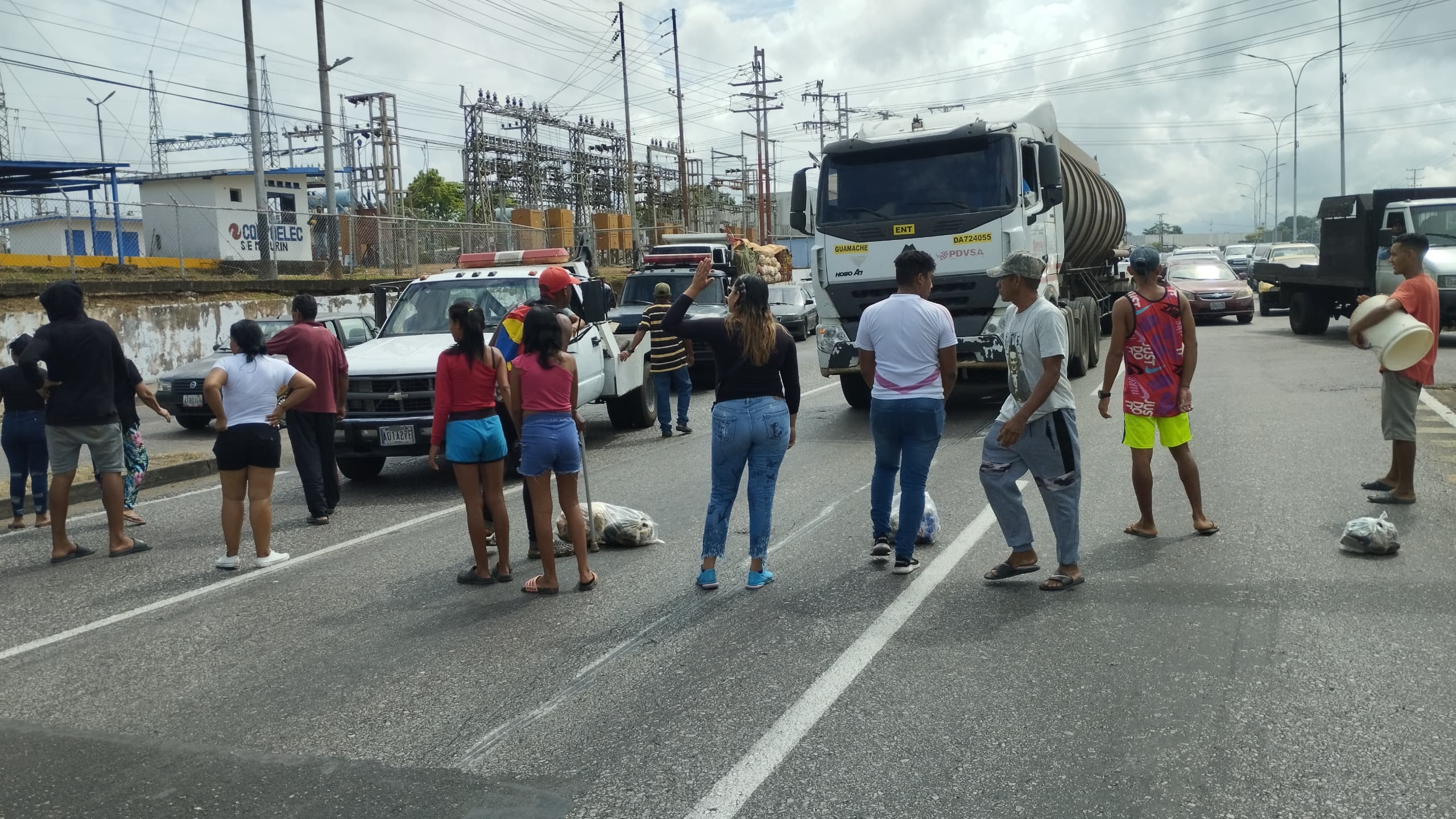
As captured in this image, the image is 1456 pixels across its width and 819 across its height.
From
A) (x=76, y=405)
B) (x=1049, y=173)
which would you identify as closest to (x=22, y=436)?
(x=76, y=405)

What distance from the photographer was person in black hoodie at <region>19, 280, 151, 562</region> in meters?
8.69

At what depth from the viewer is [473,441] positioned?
749 centimetres

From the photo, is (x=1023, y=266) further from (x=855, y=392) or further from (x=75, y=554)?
(x=855, y=392)

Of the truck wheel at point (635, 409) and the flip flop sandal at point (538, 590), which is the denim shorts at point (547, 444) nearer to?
the flip flop sandal at point (538, 590)

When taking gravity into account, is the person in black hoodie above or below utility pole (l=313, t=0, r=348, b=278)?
below

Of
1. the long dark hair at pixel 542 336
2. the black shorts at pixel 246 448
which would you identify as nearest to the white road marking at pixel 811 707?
the long dark hair at pixel 542 336

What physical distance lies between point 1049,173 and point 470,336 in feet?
29.1

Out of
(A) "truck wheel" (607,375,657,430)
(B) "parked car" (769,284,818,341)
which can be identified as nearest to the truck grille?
(A) "truck wheel" (607,375,657,430)

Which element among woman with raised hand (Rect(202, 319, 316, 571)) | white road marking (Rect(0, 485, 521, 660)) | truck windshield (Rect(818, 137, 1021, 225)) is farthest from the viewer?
truck windshield (Rect(818, 137, 1021, 225))

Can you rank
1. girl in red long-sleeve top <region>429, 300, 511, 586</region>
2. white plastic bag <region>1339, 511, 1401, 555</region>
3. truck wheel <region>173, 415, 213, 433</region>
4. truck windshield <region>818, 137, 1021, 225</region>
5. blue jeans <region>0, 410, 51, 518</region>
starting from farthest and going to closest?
truck wheel <region>173, 415, 213, 433</region>, truck windshield <region>818, 137, 1021, 225</region>, blue jeans <region>0, 410, 51, 518</region>, girl in red long-sleeve top <region>429, 300, 511, 586</region>, white plastic bag <region>1339, 511, 1401, 555</region>

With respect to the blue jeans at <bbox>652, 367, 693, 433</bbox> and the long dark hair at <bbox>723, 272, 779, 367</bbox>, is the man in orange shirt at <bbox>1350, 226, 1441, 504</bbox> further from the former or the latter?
the blue jeans at <bbox>652, 367, 693, 433</bbox>

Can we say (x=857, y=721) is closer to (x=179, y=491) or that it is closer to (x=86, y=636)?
(x=86, y=636)

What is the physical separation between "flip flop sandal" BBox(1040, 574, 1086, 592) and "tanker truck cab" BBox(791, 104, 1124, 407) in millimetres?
6854

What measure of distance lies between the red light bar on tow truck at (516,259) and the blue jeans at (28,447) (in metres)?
5.59
